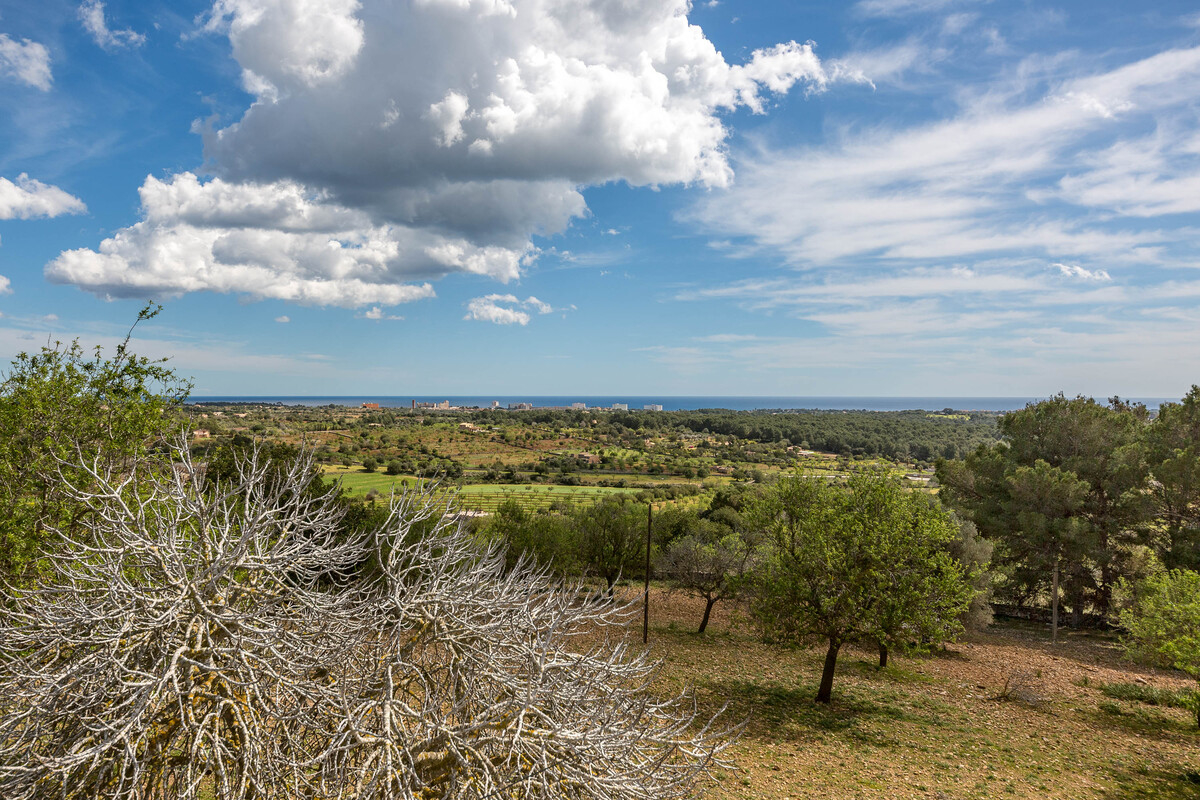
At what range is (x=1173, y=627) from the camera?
1375 centimetres

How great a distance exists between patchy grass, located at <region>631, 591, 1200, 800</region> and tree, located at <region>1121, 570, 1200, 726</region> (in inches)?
91.3

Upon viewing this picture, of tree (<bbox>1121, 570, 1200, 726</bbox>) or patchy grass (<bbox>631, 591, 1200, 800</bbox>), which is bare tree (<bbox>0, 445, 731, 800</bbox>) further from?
tree (<bbox>1121, 570, 1200, 726</bbox>)

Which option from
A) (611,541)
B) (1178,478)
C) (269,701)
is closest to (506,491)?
(611,541)

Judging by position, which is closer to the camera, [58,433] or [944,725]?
[58,433]

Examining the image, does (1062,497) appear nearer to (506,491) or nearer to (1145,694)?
(1145,694)

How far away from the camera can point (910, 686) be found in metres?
18.9

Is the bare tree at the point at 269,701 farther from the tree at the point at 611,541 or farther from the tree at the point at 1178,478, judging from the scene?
the tree at the point at 1178,478

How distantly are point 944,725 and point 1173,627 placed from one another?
6.01 metres

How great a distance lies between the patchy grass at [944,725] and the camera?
12039 mm

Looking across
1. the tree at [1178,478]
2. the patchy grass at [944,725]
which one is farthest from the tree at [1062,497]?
the patchy grass at [944,725]

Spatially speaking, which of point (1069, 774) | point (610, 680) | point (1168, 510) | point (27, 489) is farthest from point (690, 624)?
point (27, 489)

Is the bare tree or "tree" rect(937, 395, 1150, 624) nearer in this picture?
the bare tree

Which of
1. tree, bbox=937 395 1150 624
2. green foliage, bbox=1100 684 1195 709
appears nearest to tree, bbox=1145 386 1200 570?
tree, bbox=937 395 1150 624

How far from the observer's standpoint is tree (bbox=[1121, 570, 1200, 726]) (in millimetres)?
13039
